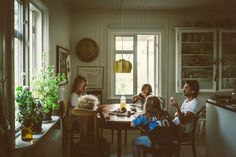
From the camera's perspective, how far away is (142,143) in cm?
411

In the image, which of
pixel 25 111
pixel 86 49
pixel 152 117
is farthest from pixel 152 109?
pixel 86 49

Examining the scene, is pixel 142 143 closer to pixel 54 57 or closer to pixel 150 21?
pixel 54 57

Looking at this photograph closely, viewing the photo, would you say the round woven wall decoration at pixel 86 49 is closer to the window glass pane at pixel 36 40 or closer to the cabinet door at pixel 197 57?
the cabinet door at pixel 197 57

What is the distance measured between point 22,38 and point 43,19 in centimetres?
105

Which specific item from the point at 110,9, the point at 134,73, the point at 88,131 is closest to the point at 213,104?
the point at 88,131

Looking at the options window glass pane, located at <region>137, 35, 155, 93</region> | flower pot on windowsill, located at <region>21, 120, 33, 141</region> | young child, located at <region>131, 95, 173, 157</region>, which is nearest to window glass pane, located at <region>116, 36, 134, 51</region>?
window glass pane, located at <region>137, 35, 155, 93</region>

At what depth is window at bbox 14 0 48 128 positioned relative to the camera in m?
3.45

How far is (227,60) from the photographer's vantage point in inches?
285

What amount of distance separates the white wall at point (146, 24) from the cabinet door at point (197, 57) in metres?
0.28

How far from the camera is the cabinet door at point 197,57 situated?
23.2 ft

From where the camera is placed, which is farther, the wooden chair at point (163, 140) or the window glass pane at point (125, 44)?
the window glass pane at point (125, 44)

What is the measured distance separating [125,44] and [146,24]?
25.6 inches

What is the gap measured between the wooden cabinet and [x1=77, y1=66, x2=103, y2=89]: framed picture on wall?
171cm

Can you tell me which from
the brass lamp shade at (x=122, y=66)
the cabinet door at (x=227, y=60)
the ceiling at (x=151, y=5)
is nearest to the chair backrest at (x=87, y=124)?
the brass lamp shade at (x=122, y=66)
